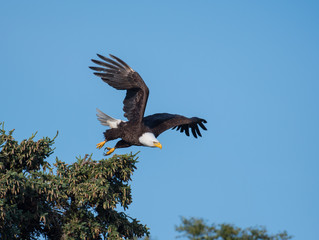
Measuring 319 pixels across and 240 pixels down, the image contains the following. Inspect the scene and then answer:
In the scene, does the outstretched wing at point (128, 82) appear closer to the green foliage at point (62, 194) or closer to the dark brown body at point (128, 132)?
the dark brown body at point (128, 132)

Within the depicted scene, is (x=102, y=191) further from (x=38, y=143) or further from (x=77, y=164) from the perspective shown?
(x=38, y=143)

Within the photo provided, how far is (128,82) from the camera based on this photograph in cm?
1298

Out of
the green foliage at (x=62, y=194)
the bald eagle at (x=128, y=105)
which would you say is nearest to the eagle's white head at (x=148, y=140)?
the bald eagle at (x=128, y=105)

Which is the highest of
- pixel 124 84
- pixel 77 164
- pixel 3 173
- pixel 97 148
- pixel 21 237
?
pixel 124 84

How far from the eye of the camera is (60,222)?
1094 centimetres

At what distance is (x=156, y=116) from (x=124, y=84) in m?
1.99

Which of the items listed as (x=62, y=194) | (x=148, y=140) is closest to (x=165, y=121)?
(x=148, y=140)

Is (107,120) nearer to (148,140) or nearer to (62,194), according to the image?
(148,140)

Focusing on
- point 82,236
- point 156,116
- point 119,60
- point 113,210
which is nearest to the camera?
point 82,236

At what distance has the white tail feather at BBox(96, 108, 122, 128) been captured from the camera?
13188 mm

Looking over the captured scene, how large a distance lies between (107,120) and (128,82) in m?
1.09

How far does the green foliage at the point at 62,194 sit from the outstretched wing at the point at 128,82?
1991mm

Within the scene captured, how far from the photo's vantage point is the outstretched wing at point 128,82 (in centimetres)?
1290

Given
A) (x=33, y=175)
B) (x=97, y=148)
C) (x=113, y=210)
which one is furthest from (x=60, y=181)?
(x=97, y=148)
